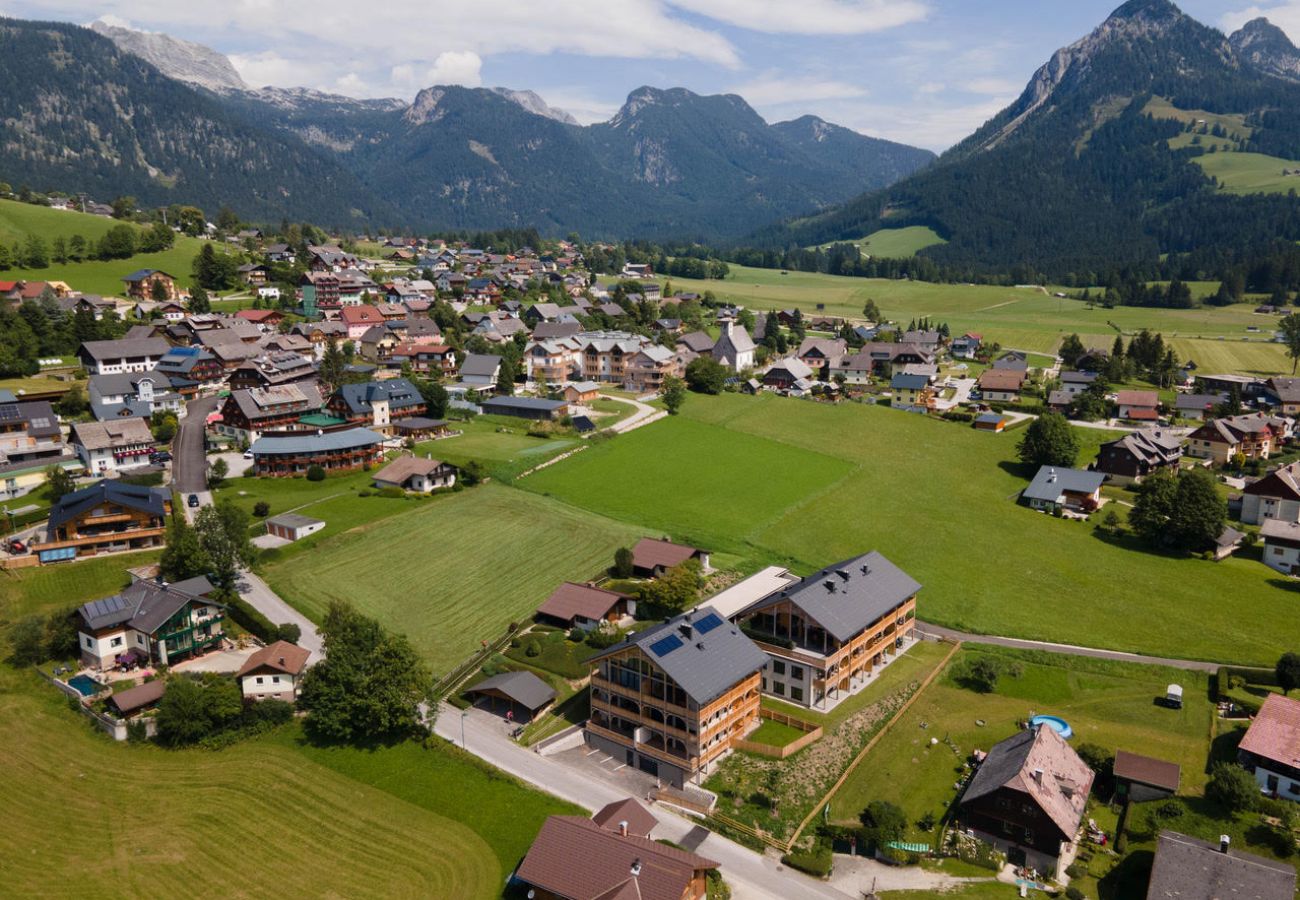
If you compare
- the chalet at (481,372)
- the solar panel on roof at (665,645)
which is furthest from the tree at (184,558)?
the chalet at (481,372)

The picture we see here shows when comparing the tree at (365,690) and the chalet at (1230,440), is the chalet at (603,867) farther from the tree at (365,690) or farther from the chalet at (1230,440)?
the chalet at (1230,440)

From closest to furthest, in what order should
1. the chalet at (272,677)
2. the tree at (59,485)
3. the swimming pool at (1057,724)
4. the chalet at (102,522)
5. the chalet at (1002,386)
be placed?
the swimming pool at (1057,724)
the chalet at (272,677)
the chalet at (102,522)
the tree at (59,485)
the chalet at (1002,386)

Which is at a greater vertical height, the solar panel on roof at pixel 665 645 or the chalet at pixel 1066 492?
the solar panel on roof at pixel 665 645

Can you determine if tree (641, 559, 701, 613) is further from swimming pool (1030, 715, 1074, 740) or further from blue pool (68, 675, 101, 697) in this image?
blue pool (68, 675, 101, 697)

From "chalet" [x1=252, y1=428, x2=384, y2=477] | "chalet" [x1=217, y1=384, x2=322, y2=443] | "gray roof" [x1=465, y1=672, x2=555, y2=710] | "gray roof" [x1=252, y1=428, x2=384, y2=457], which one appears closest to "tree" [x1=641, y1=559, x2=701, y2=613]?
"gray roof" [x1=465, y1=672, x2=555, y2=710]

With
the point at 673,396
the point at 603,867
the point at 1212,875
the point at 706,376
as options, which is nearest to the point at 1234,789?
the point at 1212,875

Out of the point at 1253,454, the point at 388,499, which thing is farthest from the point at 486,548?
the point at 1253,454
